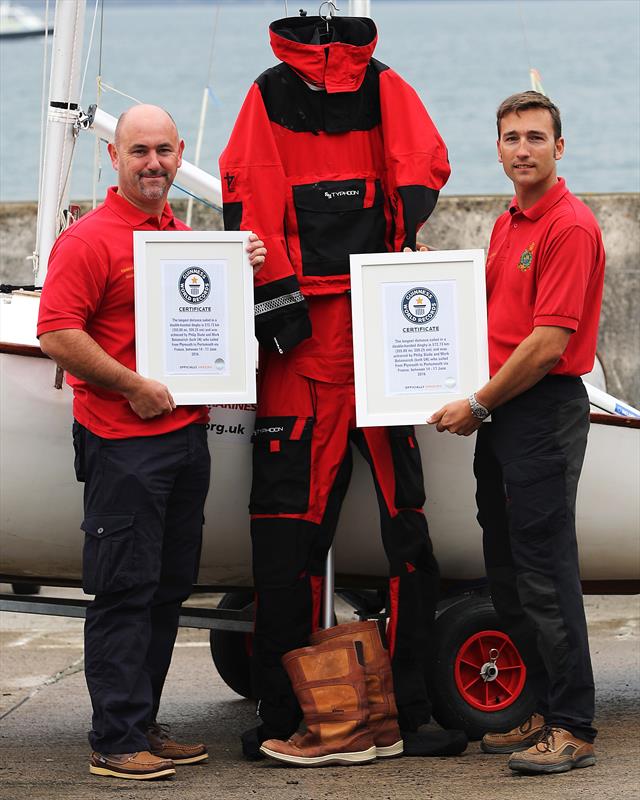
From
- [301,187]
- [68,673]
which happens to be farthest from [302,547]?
[68,673]

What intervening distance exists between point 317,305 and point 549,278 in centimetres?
74

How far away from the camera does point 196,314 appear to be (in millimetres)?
4473

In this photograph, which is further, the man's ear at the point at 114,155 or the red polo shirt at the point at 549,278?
the man's ear at the point at 114,155

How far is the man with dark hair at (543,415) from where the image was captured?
4.40 metres

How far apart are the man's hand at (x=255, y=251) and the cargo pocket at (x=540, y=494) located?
0.94 metres

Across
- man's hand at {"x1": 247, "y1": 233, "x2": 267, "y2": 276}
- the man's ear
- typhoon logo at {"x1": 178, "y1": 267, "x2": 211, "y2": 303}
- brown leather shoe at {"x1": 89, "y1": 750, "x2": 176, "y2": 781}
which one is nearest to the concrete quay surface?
brown leather shoe at {"x1": 89, "y1": 750, "x2": 176, "y2": 781}

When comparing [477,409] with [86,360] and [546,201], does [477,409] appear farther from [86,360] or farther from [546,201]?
[86,360]

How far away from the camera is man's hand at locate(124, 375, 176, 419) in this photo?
14.1 feet

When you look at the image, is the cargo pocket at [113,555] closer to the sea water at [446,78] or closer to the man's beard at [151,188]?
the man's beard at [151,188]

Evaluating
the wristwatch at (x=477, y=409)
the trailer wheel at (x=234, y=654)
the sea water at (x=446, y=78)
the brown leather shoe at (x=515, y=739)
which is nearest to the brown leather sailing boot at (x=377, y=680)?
the brown leather shoe at (x=515, y=739)

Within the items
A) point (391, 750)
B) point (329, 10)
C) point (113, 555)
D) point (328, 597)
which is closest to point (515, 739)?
point (391, 750)

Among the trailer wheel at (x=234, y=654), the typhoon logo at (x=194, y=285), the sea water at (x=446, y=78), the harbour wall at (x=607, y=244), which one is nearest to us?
the typhoon logo at (x=194, y=285)

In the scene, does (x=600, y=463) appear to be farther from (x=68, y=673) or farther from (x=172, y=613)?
(x=68, y=673)

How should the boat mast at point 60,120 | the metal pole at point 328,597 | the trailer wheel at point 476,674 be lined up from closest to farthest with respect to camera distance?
the metal pole at point 328,597 < the trailer wheel at point 476,674 < the boat mast at point 60,120
